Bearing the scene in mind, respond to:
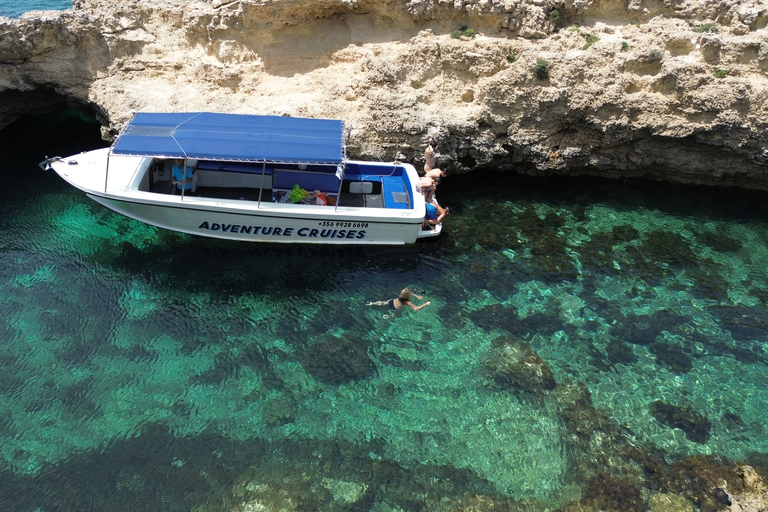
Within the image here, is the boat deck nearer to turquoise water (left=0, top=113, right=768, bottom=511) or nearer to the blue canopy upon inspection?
turquoise water (left=0, top=113, right=768, bottom=511)

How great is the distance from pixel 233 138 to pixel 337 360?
529 centimetres

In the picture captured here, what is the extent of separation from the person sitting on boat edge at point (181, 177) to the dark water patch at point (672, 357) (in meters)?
10.7

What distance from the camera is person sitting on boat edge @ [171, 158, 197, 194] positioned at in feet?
39.8

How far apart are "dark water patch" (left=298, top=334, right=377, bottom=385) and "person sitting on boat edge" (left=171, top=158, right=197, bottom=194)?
4.98 m

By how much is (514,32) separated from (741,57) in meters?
5.80

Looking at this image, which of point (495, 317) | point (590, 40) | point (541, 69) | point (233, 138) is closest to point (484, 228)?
point (495, 317)

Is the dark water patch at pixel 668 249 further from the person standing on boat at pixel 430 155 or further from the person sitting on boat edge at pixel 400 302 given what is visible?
the person sitting on boat edge at pixel 400 302

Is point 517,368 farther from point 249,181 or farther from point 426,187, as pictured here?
point 249,181

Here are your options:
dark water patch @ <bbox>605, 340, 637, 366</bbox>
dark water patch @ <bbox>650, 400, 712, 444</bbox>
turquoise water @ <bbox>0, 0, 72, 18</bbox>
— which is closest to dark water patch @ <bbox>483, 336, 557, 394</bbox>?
dark water patch @ <bbox>605, 340, 637, 366</bbox>

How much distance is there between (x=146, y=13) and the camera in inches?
574

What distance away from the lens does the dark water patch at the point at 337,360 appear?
991 centimetres

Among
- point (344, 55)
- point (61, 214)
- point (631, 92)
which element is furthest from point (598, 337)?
point (61, 214)

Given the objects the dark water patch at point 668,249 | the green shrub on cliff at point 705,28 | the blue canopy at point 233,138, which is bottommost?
the dark water patch at point 668,249

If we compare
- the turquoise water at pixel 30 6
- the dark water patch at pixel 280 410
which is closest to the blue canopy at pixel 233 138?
the dark water patch at pixel 280 410
